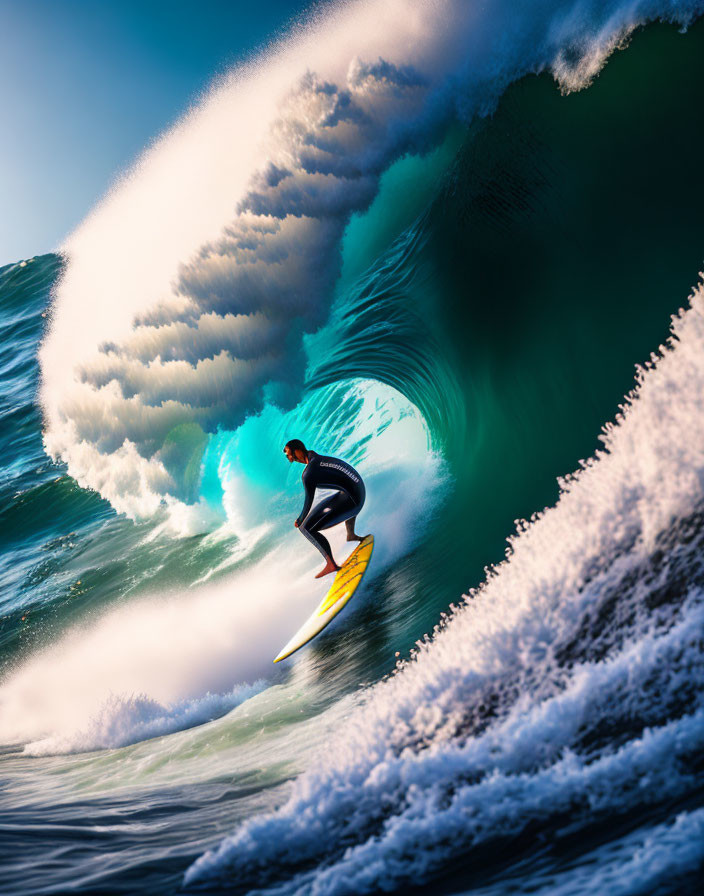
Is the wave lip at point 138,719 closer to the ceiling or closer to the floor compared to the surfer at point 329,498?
closer to the floor

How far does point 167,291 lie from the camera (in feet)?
26.0

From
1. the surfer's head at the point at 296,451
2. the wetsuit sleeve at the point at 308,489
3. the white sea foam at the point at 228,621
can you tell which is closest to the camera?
the surfer's head at the point at 296,451

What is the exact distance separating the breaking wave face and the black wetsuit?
82.1 inches

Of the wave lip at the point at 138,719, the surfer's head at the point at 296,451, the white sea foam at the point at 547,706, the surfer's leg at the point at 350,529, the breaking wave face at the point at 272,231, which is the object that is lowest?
the white sea foam at the point at 547,706

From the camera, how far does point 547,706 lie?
2328 millimetres

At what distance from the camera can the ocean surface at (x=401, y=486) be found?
7.41 ft

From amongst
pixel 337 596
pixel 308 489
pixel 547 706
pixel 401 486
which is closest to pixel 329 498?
pixel 308 489

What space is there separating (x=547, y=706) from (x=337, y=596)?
4.08m

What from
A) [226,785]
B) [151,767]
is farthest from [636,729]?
[151,767]

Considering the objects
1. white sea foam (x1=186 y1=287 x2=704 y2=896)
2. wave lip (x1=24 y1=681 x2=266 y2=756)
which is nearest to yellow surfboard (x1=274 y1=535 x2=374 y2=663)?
wave lip (x1=24 y1=681 x2=266 y2=756)

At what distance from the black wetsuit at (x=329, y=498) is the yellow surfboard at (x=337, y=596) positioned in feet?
1.42

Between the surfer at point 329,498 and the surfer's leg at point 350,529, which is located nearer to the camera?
the surfer at point 329,498

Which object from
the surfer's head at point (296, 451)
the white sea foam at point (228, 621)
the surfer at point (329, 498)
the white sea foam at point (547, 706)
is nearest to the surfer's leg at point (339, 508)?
the surfer at point (329, 498)

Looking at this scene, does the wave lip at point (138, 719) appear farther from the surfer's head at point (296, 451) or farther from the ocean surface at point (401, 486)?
the surfer's head at point (296, 451)
